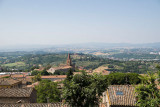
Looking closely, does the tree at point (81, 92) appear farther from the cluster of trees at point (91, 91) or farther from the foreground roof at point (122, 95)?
the foreground roof at point (122, 95)

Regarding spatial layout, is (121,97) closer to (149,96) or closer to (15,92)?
(149,96)

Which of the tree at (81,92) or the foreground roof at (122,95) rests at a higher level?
the tree at (81,92)

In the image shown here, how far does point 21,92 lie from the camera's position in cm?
2356

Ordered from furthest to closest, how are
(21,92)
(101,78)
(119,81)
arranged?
(119,81)
(21,92)
(101,78)

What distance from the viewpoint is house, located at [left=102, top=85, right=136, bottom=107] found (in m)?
17.5

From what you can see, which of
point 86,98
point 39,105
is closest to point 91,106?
point 86,98

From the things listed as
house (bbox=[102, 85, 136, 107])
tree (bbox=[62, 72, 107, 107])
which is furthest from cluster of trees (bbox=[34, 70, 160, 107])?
house (bbox=[102, 85, 136, 107])

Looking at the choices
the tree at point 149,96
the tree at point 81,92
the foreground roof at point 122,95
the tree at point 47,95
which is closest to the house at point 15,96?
the tree at point 47,95

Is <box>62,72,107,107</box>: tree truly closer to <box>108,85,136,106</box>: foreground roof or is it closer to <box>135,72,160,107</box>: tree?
<box>108,85,136,106</box>: foreground roof

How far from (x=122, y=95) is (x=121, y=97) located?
369mm

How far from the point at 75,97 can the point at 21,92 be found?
10711 millimetres

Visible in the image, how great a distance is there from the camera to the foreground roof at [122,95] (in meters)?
17.6

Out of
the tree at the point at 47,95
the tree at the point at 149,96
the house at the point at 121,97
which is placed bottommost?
the tree at the point at 47,95

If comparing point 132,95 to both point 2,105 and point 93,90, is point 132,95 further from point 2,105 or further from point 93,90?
point 2,105
